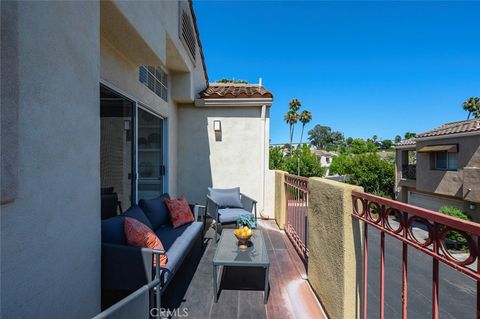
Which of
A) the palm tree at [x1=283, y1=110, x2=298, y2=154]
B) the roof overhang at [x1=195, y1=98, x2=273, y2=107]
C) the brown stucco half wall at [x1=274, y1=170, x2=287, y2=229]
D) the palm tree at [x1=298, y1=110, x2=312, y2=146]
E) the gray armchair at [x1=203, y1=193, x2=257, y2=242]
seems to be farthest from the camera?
the palm tree at [x1=298, y1=110, x2=312, y2=146]

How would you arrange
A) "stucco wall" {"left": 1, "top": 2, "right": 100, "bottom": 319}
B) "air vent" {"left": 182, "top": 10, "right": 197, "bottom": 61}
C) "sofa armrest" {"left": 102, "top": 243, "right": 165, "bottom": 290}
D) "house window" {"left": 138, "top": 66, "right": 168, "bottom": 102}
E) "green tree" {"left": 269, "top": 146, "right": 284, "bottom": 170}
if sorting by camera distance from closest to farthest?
1. "stucco wall" {"left": 1, "top": 2, "right": 100, "bottom": 319}
2. "sofa armrest" {"left": 102, "top": 243, "right": 165, "bottom": 290}
3. "house window" {"left": 138, "top": 66, "right": 168, "bottom": 102}
4. "air vent" {"left": 182, "top": 10, "right": 197, "bottom": 61}
5. "green tree" {"left": 269, "top": 146, "right": 284, "bottom": 170}

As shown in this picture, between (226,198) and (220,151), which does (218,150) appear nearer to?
(220,151)

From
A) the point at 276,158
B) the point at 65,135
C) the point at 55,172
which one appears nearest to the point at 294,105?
the point at 276,158

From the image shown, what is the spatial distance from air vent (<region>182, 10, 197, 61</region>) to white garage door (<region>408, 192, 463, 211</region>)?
51.2 feet

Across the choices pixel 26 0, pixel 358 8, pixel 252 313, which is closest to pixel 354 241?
pixel 252 313

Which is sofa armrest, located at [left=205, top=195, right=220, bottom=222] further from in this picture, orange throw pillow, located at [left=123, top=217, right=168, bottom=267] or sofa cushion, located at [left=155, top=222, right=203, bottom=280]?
orange throw pillow, located at [left=123, top=217, right=168, bottom=267]

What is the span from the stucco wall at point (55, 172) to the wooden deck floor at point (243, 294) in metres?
0.98

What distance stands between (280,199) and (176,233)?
2.75m

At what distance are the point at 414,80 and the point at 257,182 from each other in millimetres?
20604

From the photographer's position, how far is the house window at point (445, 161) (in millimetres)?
12086

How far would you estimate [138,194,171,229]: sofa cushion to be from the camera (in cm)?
335

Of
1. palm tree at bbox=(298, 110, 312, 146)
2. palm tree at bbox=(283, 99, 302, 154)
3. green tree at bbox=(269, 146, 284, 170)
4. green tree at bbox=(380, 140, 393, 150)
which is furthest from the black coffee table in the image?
green tree at bbox=(380, 140, 393, 150)

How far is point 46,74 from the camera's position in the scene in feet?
4.44

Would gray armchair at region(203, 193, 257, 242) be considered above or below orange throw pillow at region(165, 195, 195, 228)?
below
